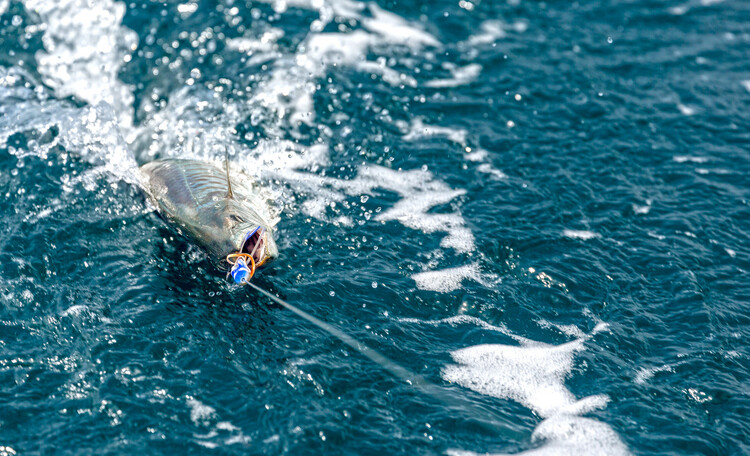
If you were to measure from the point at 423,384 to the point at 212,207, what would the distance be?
3.29m

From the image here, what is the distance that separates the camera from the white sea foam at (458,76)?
1272 cm

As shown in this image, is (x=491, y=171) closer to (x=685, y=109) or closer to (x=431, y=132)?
(x=431, y=132)

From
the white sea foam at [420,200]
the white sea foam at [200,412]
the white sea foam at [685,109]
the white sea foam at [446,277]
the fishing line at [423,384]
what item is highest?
the white sea foam at [685,109]

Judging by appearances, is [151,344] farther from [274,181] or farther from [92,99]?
[92,99]

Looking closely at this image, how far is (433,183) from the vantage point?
1073 cm

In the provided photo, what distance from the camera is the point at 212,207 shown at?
8.41m

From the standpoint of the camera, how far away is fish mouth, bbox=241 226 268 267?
26.3 ft

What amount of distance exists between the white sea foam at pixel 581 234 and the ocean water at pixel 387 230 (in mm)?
29

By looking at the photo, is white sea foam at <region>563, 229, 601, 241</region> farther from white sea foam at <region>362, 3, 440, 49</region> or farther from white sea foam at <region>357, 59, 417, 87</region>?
white sea foam at <region>362, 3, 440, 49</region>

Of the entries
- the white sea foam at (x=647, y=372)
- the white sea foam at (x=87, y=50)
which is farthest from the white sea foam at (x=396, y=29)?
the white sea foam at (x=647, y=372)

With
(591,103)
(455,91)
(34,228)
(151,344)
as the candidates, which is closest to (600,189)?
(591,103)

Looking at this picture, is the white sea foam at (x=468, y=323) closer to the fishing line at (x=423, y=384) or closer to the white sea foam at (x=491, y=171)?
the fishing line at (x=423, y=384)

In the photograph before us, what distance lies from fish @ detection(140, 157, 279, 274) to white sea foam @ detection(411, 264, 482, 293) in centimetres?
194

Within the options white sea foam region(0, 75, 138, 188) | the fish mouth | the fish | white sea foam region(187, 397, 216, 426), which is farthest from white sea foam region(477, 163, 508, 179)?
white sea foam region(187, 397, 216, 426)
